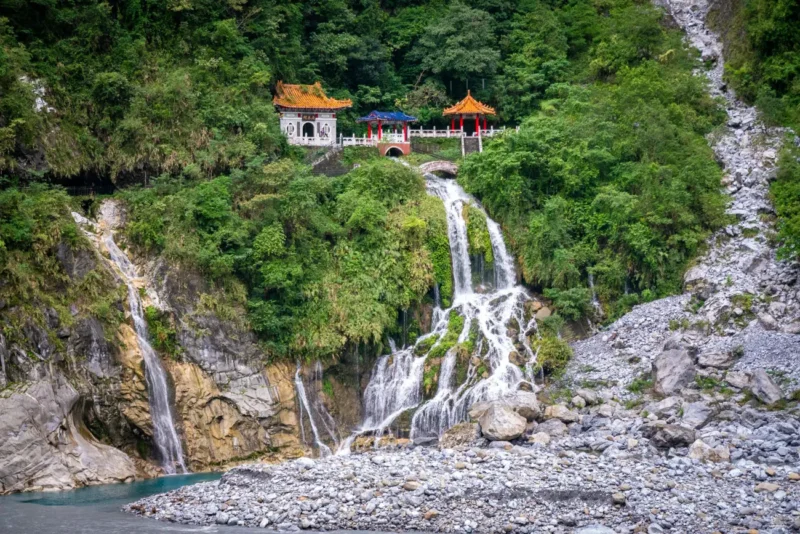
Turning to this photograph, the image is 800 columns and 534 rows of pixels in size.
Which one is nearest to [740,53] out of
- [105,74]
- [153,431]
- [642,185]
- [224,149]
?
[642,185]

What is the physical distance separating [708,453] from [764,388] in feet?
13.9

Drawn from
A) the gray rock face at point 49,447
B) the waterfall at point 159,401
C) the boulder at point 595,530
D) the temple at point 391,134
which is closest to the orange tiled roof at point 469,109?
the temple at point 391,134

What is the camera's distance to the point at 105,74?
33656 mm

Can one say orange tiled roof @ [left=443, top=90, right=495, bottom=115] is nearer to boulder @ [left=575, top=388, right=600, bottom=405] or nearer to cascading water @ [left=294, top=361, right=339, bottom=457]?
cascading water @ [left=294, top=361, right=339, bottom=457]

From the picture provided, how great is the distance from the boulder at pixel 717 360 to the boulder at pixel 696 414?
2.61 m

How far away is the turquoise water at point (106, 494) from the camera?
2228cm

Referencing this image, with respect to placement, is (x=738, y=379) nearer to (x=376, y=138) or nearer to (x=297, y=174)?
(x=297, y=174)

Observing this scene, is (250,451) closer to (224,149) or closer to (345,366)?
(345,366)

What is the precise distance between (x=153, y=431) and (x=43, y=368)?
3.66 m

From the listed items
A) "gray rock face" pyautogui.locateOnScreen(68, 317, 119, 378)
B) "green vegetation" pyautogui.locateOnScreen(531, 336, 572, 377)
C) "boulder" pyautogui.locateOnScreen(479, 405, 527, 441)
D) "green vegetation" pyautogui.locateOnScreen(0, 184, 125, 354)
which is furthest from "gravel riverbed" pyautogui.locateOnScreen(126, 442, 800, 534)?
"green vegetation" pyautogui.locateOnScreen(531, 336, 572, 377)

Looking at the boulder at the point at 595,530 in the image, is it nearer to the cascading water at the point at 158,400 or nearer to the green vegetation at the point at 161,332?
the cascading water at the point at 158,400

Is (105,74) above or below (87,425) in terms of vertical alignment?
above

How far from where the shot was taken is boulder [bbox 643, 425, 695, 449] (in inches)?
955

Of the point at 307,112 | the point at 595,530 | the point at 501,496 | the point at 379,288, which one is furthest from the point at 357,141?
the point at 595,530
